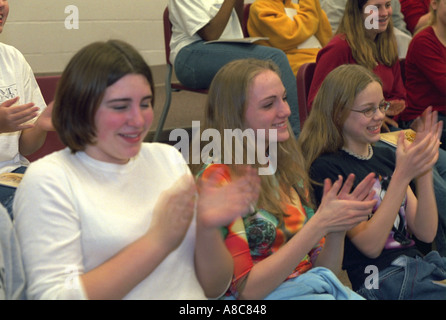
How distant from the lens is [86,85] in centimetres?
102

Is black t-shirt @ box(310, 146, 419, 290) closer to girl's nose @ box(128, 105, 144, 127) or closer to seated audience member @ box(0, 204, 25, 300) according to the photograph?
girl's nose @ box(128, 105, 144, 127)

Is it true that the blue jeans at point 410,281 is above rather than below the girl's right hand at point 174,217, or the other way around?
below

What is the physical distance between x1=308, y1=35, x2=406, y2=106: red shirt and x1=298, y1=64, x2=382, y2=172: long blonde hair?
0.55m

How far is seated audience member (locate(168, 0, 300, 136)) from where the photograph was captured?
2.44m

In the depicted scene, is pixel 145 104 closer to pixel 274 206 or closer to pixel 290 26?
pixel 274 206

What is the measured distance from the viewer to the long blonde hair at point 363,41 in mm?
2406

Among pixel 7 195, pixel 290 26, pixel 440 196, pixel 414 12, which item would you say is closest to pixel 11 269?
pixel 7 195

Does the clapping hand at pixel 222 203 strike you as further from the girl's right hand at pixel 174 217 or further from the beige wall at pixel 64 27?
the beige wall at pixel 64 27

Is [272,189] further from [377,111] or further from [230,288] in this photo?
[377,111]

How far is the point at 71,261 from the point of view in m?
0.98

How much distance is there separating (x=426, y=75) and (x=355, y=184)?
1.33 m

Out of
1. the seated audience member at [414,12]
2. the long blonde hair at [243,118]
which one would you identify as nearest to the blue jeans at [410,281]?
the long blonde hair at [243,118]

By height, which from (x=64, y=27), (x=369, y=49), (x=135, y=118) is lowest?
(x=64, y=27)

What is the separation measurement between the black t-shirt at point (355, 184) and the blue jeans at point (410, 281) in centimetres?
3
